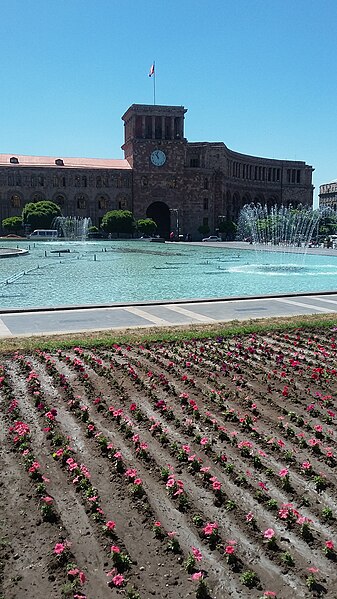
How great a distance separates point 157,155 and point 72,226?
1710cm

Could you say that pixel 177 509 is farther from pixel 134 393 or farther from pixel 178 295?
pixel 178 295

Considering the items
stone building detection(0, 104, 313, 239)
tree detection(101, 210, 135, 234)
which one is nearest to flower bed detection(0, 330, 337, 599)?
tree detection(101, 210, 135, 234)

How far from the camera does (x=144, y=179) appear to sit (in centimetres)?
8756

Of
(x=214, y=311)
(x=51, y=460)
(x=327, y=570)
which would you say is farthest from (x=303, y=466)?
(x=214, y=311)

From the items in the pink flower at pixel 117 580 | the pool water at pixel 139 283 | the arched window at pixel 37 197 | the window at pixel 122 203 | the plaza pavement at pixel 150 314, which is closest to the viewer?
the pink flower at pixel 117 580

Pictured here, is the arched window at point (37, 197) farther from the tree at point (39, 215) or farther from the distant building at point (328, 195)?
the distant building at point (328, 195)

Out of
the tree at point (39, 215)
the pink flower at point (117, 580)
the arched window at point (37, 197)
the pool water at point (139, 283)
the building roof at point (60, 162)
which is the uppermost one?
the building roof at point (60, 162)

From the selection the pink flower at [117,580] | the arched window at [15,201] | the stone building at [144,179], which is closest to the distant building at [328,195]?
the stone building at [144,179]

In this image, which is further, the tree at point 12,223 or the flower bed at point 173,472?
the tree at point 12,223

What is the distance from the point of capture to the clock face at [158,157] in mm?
87062

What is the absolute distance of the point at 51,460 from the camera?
6.23 metres

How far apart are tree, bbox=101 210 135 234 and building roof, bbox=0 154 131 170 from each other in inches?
482

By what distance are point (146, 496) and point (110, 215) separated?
246ft

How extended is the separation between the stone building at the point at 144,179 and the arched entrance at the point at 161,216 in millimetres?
159
